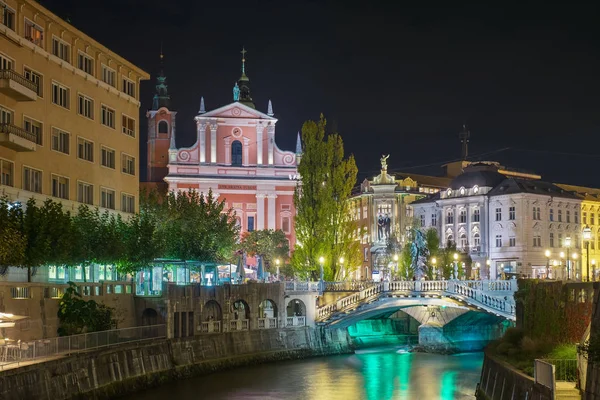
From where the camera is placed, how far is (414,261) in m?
80.7

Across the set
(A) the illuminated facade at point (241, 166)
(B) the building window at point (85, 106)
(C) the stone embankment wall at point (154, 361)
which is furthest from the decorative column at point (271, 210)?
(B) the building window at point (85, 106)

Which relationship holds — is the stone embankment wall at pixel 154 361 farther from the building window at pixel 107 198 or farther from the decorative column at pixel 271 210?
the decorative column at pixel 271 210

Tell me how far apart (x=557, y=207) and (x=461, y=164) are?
3361 centimetres

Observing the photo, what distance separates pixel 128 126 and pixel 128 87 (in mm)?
2895

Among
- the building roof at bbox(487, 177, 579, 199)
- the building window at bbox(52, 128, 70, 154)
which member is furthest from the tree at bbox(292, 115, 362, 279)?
the building roof at bbox(487, 177, 579, 199)

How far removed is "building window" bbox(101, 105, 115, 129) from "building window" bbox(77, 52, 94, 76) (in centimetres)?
309

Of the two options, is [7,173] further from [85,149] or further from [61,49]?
[61,49]

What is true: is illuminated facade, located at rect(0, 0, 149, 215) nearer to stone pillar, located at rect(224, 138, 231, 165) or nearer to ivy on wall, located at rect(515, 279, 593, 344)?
ivy on wall, located at rect(515, 279, 593, 344)

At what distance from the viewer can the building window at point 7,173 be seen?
57625 mm

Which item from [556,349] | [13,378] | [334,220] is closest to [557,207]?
[334,220]

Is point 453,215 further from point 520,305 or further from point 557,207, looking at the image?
point 520,305

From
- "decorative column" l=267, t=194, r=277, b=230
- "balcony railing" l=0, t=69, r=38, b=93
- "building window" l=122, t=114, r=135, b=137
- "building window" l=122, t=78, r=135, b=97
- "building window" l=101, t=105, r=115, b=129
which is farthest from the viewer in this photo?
"decorative column" l=267, t=194, r=277, b=230

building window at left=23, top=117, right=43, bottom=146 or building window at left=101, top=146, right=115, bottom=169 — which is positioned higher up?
building window at left=23, top=117, right=43, bottom=146

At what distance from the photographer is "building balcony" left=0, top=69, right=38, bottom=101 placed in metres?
55.9
